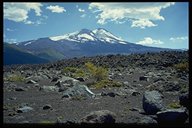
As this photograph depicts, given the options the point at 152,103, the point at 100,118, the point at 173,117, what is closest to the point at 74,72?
the point at 152,103

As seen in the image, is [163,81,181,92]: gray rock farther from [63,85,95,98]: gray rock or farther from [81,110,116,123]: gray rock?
[81,110,116,123]: gray rock

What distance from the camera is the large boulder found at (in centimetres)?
1275

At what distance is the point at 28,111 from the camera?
45.7 feet

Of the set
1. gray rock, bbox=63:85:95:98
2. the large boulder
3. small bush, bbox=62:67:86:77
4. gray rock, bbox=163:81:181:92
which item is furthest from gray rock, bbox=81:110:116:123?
→ small bush, bbox=62:67:86:77

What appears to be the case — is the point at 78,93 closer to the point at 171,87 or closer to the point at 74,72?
the point at 171,87

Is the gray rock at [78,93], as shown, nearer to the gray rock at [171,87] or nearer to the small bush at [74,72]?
the gray rock at [171,87]

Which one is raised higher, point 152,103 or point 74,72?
point 74,72

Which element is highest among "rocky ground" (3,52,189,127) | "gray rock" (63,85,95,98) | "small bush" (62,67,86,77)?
"small bush" (62,67,86,77)

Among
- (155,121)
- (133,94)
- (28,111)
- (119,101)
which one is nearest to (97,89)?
(133,94)

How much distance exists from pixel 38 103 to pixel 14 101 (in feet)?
5.32

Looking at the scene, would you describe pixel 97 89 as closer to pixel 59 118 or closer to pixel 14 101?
pixel 14 101

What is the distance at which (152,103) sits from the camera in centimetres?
1298

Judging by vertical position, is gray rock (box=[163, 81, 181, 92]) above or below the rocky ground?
above

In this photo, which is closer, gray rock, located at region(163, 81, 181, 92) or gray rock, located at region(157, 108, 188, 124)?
gray rock, located at region(157, 108, 188, 124)
